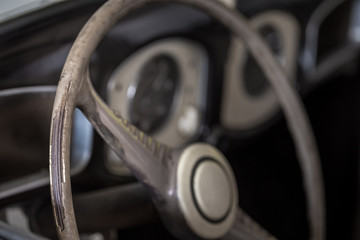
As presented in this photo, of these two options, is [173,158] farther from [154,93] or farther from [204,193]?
[154,93]

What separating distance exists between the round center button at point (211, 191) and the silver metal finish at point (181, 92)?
0.27 metres

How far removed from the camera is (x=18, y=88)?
2.79ft

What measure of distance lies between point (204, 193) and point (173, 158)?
0.07 m

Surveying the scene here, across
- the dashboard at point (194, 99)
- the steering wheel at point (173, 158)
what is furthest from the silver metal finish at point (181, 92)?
the steering wheel at point (173, 158)

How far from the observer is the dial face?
1077mm

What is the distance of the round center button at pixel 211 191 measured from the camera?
2.70 ft

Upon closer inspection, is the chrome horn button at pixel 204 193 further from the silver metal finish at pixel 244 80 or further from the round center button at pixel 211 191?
the silver metal finish at pixel 244 80

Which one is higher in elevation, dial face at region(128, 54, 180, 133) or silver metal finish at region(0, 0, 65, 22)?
silver metal finish at region(0, 0, 65, 22)

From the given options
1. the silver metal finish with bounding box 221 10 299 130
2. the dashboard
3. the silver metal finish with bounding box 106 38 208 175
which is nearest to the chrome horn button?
the dashboard

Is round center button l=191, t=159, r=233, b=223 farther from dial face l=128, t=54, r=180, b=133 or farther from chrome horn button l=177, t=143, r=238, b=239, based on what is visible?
dial face l=128, t=54, r=180, b=133

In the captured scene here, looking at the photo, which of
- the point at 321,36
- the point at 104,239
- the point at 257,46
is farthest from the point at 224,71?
the point at 104,239

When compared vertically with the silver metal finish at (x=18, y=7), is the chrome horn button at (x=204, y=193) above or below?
below

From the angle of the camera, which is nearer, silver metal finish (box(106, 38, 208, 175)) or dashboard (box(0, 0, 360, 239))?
dashboard (box(0, 0, 360, 239))

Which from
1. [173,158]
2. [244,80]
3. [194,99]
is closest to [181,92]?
[194,99]
